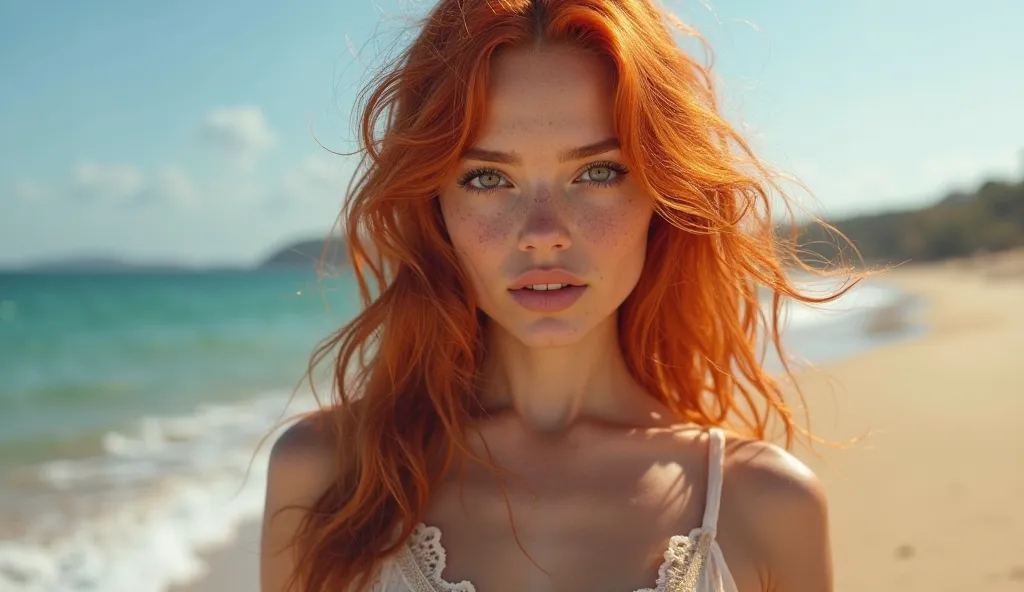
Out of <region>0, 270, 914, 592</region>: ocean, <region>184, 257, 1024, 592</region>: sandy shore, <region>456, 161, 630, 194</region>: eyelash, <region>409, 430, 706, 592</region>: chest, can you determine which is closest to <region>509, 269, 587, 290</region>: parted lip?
<region>456, 161, 630, 194</region>: eyelash

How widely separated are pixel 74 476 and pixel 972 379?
8558 millimetres

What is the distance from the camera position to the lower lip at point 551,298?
190 centimetres

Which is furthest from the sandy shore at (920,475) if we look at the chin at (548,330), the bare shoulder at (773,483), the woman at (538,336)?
the chin at (548,330)

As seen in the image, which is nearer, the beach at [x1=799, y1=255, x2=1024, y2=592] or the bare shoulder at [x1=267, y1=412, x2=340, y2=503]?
the bare shoulder at [x1=267, y1=412, x2=340, y2=503]

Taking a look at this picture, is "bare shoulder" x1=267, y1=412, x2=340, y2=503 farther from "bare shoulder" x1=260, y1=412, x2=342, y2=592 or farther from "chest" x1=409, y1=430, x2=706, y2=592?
"chest" x1=409, y1=430, x2=706, y2=592

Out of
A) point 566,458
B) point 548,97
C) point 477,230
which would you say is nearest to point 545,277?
point 477,230

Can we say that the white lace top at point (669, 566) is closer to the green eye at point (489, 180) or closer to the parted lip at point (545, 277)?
the parted lip at point (545, 277)

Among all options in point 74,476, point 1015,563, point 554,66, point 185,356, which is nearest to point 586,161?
point 554,66

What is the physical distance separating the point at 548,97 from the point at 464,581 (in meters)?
1.04

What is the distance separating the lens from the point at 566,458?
6.85 ft

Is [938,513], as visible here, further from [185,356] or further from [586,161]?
[185,356]

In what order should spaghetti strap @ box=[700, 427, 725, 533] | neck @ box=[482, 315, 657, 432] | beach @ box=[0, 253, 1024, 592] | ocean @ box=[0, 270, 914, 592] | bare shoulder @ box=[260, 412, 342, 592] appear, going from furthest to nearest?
ocean @ box=[0, 270, 914, 592] → beach @ box=[0, 253, 1024, 592] → neck @ box=[482, 315, 657, 432] → bare shoulder @ box=[260, 412, 342, 592] → spaghetti strap @ box=[700, 427, 725, 533]

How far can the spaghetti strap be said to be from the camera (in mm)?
1921

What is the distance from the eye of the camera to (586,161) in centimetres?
184
